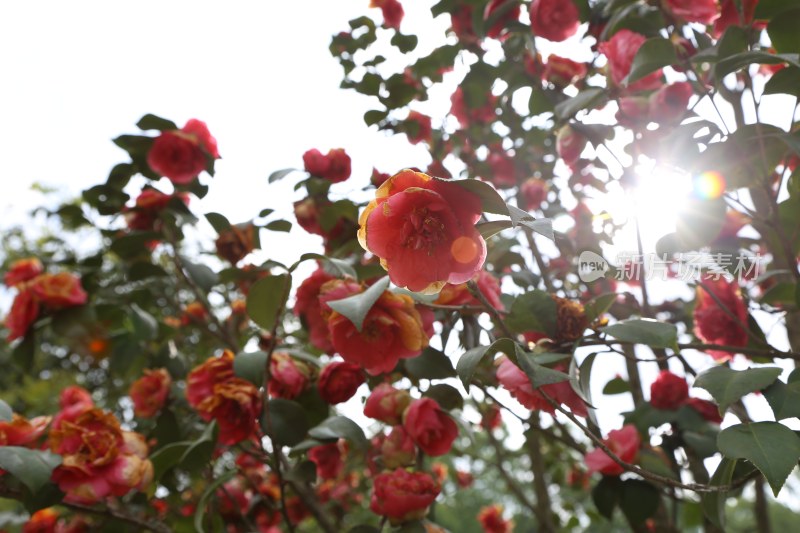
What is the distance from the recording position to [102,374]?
3.20 m

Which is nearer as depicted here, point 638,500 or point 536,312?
point 536,312

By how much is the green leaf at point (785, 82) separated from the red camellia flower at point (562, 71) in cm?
50

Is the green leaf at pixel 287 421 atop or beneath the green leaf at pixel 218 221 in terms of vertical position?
beneath

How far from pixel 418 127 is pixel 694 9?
685mm

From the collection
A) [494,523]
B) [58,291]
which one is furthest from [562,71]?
[494,523]

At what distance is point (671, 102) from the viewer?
3.29 ft

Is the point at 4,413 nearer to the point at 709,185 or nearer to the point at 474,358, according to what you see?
the point at 474,358

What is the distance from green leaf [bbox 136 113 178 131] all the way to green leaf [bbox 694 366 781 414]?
3.43 ft

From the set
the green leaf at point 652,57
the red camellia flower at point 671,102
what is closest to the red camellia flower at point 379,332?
the green leaf at point 652,57

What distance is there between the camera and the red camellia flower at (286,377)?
938 mm

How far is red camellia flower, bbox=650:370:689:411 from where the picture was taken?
1.05 m

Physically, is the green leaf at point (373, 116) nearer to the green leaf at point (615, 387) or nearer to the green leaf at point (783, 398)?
the green leaf at point (615, 387)

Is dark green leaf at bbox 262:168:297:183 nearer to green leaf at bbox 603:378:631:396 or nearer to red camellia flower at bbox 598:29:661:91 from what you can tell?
red camellia flower at bbox 598:29:661:91

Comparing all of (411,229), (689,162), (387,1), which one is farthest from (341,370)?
(387,1)
